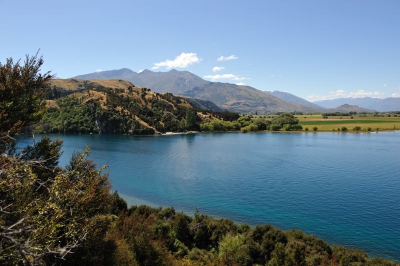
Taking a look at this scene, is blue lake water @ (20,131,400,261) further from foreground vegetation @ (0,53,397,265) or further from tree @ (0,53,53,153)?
tree @ (0,53,53,153)

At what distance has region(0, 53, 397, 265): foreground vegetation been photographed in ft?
44.9

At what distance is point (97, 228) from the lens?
729 inches

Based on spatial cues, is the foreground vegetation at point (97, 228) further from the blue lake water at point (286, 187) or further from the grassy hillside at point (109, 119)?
the grassy hillside at point (109, 119)

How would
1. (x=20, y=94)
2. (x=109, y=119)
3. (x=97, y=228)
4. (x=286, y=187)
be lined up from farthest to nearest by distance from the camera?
(x=109, y=119) → (x=286, y=187) → (x=20, y=94) → (x=97, y=228)

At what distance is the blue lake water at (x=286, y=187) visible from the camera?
3997 cm

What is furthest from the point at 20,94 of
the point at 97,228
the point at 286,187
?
the point at 286,187

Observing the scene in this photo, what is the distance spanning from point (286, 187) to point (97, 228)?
4725 cm

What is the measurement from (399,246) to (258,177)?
34.3 meters

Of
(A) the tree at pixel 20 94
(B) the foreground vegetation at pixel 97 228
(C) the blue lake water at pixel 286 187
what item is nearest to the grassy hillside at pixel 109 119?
(C) the blue lake water at pixel 286 187

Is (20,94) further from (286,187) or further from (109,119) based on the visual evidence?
(109,119)

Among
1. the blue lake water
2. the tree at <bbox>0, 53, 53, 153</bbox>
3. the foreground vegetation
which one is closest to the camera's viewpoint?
the foreground vegetation

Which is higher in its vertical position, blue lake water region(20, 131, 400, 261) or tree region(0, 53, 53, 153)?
tree region(0, 53, 53, 153)

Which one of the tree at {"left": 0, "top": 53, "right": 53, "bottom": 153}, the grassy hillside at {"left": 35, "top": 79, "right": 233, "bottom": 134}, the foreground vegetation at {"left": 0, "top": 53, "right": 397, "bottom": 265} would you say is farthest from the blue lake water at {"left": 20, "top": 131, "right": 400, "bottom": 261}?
the grassy hillside at {"left": 35, "top": 79, "right": 233, "bottom": 134}

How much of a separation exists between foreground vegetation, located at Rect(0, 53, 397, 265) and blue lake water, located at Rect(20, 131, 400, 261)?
9.84 metres
